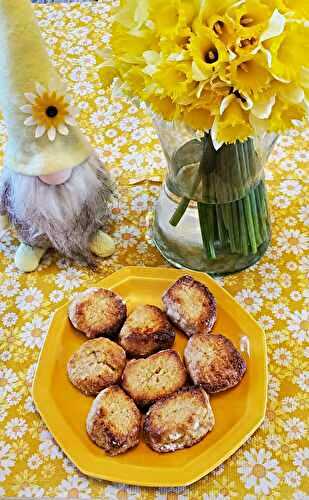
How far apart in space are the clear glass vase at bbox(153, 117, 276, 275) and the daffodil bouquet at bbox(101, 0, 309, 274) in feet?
0.47

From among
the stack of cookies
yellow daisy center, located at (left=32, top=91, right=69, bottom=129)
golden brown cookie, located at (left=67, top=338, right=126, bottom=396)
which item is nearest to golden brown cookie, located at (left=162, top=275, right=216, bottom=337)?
the stack of cookies

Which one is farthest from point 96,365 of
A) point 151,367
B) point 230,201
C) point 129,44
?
point 129,44

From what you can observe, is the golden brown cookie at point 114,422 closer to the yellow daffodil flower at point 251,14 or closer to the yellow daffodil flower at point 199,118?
the yellow daffodil flower at point 199,118

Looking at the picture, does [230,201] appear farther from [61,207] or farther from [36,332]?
[36,332]

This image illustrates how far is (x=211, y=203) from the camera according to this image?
93 centimetres

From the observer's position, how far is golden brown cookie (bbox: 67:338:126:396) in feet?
2.78

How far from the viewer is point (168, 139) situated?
0.95m

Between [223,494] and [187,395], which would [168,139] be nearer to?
[187,395]

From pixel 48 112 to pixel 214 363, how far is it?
0.44 metres

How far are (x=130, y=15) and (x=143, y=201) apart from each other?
1.64 feet

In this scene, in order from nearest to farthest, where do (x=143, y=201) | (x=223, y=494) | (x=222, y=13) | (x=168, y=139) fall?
(x=222, y=13)
(x=223, y=494)
(x=168, y=139)
(x=143, y=201)

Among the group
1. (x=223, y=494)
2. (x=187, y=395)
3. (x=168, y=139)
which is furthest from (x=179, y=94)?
(x=223, y=494)

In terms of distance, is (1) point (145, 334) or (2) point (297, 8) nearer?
(2) point (297, 8)

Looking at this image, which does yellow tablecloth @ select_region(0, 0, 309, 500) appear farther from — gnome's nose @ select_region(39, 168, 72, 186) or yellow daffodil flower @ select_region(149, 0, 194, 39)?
yellow daffodil flower @ select_region(149, 0, 194, 39)
